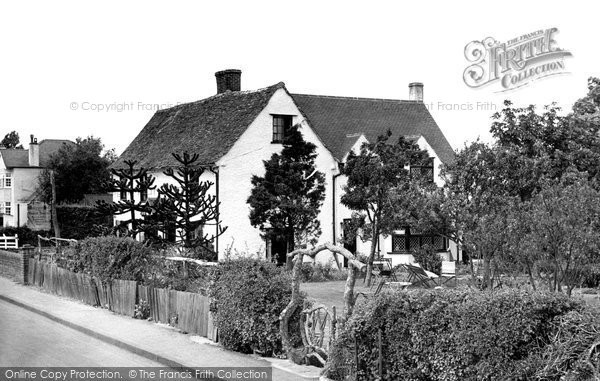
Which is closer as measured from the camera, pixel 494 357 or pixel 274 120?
pixel 494 357

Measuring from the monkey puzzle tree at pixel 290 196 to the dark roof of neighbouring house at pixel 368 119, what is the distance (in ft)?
25.3

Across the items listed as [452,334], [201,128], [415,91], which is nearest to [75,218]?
[201,128]

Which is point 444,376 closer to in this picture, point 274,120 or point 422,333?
point 422,333

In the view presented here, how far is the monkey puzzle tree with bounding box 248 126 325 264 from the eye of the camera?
32.0 m

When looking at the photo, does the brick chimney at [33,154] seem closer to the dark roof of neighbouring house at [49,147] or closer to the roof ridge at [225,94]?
the dark roof of neighbouring house at [49,147]

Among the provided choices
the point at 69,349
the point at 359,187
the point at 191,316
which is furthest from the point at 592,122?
the point at 69,349

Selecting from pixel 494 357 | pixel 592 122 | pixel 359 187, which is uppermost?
pixel 592 122

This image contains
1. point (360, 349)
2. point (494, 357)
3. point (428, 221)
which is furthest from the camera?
point (428, 221)

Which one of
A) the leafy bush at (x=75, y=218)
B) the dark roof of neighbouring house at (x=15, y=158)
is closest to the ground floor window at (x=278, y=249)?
the leafy bush at (x=75, y=218)

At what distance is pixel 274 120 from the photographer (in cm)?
3809

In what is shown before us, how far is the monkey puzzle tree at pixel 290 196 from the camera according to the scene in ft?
105

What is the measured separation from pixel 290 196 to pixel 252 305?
1773cm

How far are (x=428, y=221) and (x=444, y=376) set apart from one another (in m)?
15.4

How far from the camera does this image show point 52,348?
15438 millimetres
